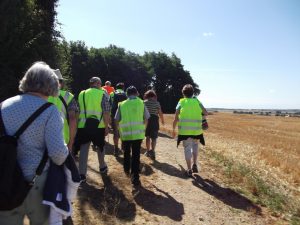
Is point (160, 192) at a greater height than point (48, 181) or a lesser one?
lesser

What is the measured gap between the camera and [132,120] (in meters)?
8.51

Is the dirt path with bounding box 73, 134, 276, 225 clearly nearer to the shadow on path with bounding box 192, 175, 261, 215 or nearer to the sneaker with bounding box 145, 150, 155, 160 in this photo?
the shadow on path with bounding box 192, 175, 261, 215

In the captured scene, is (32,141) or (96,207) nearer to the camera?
(32,141)

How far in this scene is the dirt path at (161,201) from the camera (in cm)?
676

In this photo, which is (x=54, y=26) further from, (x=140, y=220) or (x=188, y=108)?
(x=140, y=220)

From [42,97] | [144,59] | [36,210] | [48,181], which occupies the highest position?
[144,59]

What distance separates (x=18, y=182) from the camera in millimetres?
3324

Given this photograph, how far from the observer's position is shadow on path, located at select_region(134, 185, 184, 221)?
23.6ft

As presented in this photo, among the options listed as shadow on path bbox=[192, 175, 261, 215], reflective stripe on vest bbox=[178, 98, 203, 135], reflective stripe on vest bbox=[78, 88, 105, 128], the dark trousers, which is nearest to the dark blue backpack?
reflective stripe on vest bbox=[78, 88, 105, 128]

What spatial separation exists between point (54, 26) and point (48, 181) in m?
14.9

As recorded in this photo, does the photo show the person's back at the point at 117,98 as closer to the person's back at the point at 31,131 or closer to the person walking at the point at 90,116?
the person walking at the point at 90,116

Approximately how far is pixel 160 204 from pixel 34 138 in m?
4.59

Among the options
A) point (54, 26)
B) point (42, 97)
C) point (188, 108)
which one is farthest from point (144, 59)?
point (42, 97)

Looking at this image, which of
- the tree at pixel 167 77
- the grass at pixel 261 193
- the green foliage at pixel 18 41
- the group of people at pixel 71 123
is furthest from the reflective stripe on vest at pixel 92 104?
the tree at pixel 167 77
